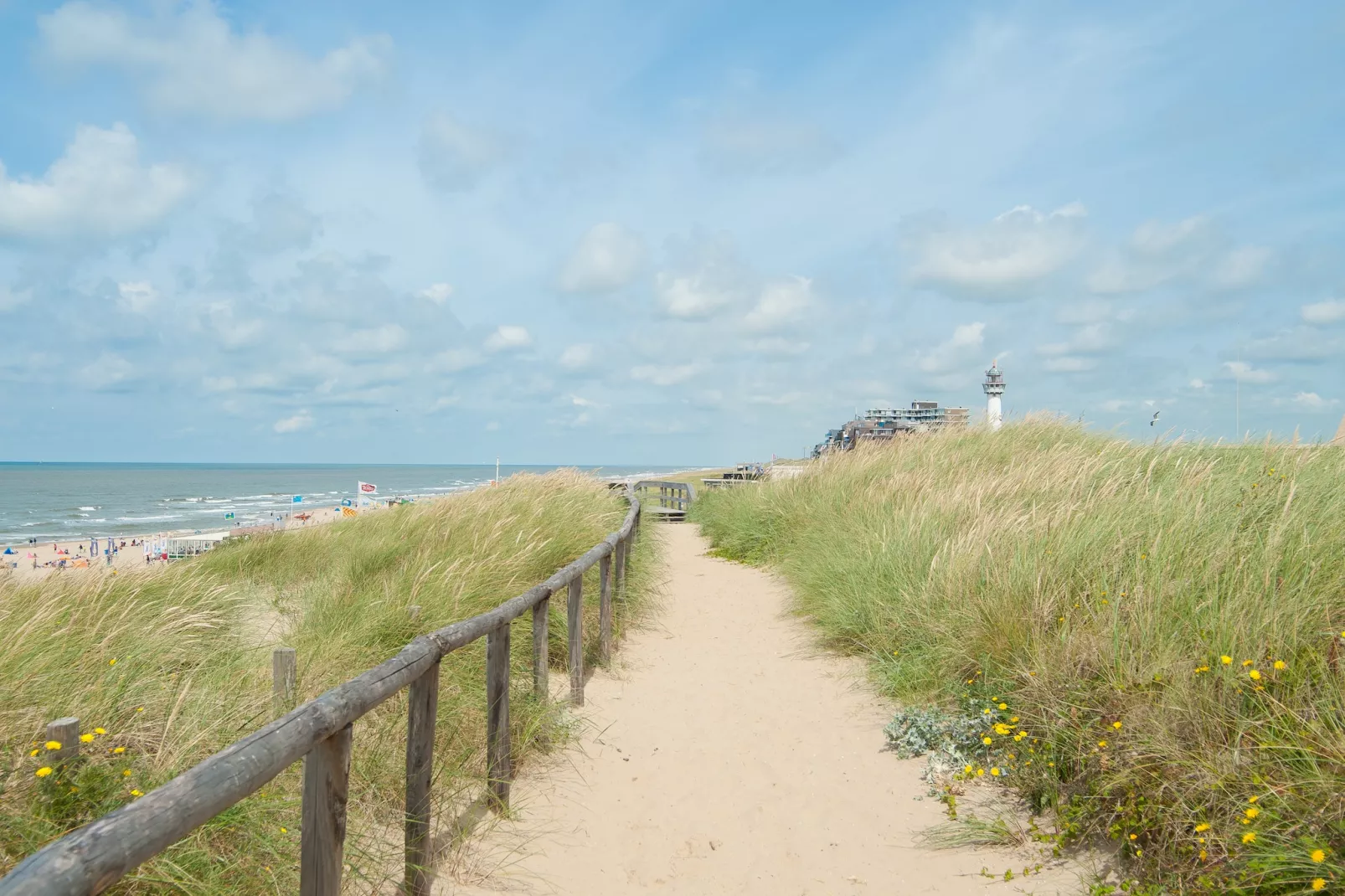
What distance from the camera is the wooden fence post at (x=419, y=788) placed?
3.49 metres

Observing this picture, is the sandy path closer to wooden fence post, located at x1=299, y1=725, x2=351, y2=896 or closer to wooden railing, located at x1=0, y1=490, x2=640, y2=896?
→ wooden railing, located at x1=0, y1=490, x2=640, y2=896

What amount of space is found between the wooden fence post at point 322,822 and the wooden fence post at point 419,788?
76 cm

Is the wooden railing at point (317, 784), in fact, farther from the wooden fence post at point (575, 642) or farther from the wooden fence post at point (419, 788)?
the wooden fence post at point (575, 642)

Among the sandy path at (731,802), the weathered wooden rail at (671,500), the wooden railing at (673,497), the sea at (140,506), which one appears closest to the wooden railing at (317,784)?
the sandy path at (731,802)

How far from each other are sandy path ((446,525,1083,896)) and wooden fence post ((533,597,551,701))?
1.52 feet

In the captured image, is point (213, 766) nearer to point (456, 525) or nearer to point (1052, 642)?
point (1052, 642)

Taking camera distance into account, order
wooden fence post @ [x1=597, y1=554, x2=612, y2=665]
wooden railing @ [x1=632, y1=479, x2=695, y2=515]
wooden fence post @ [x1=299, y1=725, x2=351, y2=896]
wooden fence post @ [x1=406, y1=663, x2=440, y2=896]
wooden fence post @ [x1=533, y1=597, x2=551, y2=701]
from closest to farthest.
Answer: wooden fence post @ [x1=299, y1=725, x2=351, y2=896] → wooden fence post @ [x1=406, y1=663, x2=440, y2=896] → wooden fence post @ [x1=533, y1=597, x2=551, y2=701] → wooden fence post @ [x1=597, y1=554, x2=612, y2=665] → wooden railing @ [x1=632, y1=479, x2=695, y2=515]

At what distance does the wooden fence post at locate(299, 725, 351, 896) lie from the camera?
2.61 m

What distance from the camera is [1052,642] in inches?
186

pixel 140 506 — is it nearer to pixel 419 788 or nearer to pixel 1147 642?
pixel 419 788

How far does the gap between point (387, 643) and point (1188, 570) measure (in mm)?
5204

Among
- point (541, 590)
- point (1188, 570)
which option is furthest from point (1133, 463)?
point (541, 590)

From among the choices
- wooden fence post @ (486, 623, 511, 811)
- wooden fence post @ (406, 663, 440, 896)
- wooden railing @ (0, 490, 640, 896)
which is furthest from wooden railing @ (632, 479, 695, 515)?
wooden fence post @ (406, 663, 440, 896)

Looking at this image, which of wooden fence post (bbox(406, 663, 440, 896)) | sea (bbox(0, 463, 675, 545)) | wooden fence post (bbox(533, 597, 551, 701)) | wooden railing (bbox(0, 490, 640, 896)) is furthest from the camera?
sea (bbox(0, 463, 675, 545))
